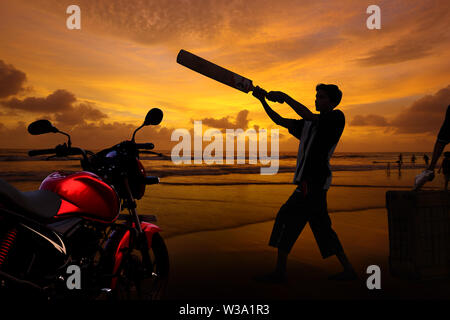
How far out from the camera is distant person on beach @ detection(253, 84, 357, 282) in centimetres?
404

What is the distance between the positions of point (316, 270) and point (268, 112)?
76.9 inches

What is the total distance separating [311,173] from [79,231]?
247cm

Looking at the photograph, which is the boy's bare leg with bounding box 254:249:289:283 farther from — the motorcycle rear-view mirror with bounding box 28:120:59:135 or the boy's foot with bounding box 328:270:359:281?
the motorcycle rear-view mirror with bounding box 28:120:59:135

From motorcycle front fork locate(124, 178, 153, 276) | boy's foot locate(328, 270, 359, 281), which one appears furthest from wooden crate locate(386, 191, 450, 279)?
motorcycle front fork locate(124, 178, 153, 276)

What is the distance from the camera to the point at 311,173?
4105mm

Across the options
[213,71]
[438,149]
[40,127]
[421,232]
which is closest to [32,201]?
[40,127]

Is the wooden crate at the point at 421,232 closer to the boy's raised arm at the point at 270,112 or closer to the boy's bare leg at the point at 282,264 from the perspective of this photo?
the boy's bare leg at the point at 282,264

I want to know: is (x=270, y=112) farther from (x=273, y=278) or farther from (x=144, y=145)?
(x=273, y=278)

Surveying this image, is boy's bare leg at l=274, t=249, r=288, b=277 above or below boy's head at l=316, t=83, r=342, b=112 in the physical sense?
below

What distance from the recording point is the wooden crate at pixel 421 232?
400cm

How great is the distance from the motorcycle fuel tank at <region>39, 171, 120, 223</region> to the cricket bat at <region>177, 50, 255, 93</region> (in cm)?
164

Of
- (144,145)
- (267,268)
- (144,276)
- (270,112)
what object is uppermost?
(270,112)
